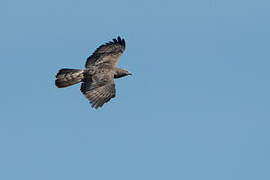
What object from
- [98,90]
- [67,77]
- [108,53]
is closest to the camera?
[98,90]

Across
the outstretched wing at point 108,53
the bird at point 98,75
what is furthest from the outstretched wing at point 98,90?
the outstretched wing at point 108,53

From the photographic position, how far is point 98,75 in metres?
27.4

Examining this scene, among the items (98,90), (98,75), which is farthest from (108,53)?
(98,90)

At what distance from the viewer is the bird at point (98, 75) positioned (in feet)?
85.3

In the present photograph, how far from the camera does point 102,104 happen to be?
1008 inches

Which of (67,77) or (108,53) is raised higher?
(108,53)

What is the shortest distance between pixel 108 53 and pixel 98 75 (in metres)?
3.47

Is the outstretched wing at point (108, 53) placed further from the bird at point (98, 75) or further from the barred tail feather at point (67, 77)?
the barred tail feather at point (67, 77)

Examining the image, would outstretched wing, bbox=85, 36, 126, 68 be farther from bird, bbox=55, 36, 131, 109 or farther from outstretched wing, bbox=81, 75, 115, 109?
outstretched wing, bbox=81, 75, 115, 109

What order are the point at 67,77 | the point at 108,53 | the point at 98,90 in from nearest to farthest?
the point at 98,90 < the point at 67,77 < the point at 108,53

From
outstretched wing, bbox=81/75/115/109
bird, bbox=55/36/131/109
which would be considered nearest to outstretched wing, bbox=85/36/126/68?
bird, bbox=55/36/131/109

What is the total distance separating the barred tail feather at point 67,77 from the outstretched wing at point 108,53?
185 cm

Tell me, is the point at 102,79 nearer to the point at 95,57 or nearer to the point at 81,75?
the point at 81,75

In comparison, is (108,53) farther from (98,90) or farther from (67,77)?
(98,90)
